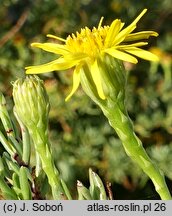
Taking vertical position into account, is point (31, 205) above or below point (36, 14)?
below

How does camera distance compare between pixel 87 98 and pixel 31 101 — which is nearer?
pixel 31 101


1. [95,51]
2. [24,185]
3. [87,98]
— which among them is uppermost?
[87,98]

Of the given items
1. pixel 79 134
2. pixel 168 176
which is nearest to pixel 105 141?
pixel 79 134

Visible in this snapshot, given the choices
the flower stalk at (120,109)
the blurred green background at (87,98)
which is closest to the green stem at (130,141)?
the flower stalk at (120,109)

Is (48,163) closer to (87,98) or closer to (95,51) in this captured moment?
(95,51)

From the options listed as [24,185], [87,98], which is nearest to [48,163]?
[24,185]

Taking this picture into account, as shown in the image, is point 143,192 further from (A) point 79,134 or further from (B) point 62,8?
(B) point 62,8
